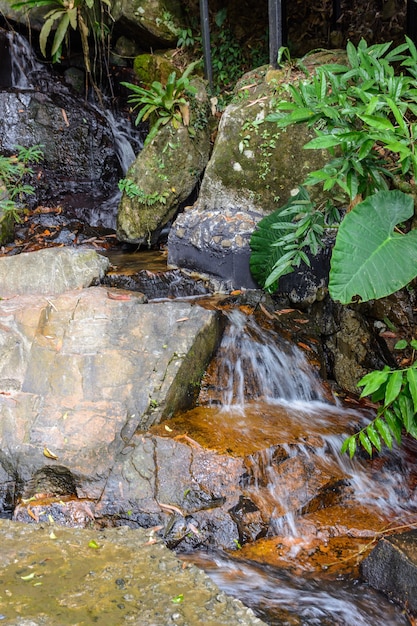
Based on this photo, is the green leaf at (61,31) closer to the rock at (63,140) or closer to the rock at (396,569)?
the rock at (63,140)

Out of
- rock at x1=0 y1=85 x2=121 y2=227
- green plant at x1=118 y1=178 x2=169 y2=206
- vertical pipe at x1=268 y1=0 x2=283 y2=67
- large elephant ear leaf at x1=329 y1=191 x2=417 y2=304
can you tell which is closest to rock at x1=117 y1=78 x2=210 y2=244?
green plant at x1=118 y1=178 x2=169 y2=206

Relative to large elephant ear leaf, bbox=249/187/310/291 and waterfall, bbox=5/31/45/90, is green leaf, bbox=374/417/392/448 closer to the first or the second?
large elephant ear leaf, bbox=249/187/310/291

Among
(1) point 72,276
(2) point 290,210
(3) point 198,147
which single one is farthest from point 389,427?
(3) point 198,147

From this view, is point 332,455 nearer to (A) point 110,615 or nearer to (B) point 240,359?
(B) point 240,359

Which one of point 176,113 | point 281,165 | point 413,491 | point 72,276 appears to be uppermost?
point 176,113

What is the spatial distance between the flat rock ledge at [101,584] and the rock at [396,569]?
0.80m

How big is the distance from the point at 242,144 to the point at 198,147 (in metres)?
0.88

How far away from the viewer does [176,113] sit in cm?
645

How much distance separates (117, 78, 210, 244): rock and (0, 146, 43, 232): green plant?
135 centimetres

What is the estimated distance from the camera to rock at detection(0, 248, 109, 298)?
16.1ft

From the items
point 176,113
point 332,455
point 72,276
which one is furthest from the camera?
point 176,113

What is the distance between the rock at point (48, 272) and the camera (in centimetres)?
491

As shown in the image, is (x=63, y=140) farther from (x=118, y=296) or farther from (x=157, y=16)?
(x=118, y=296)

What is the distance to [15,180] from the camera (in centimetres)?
769
